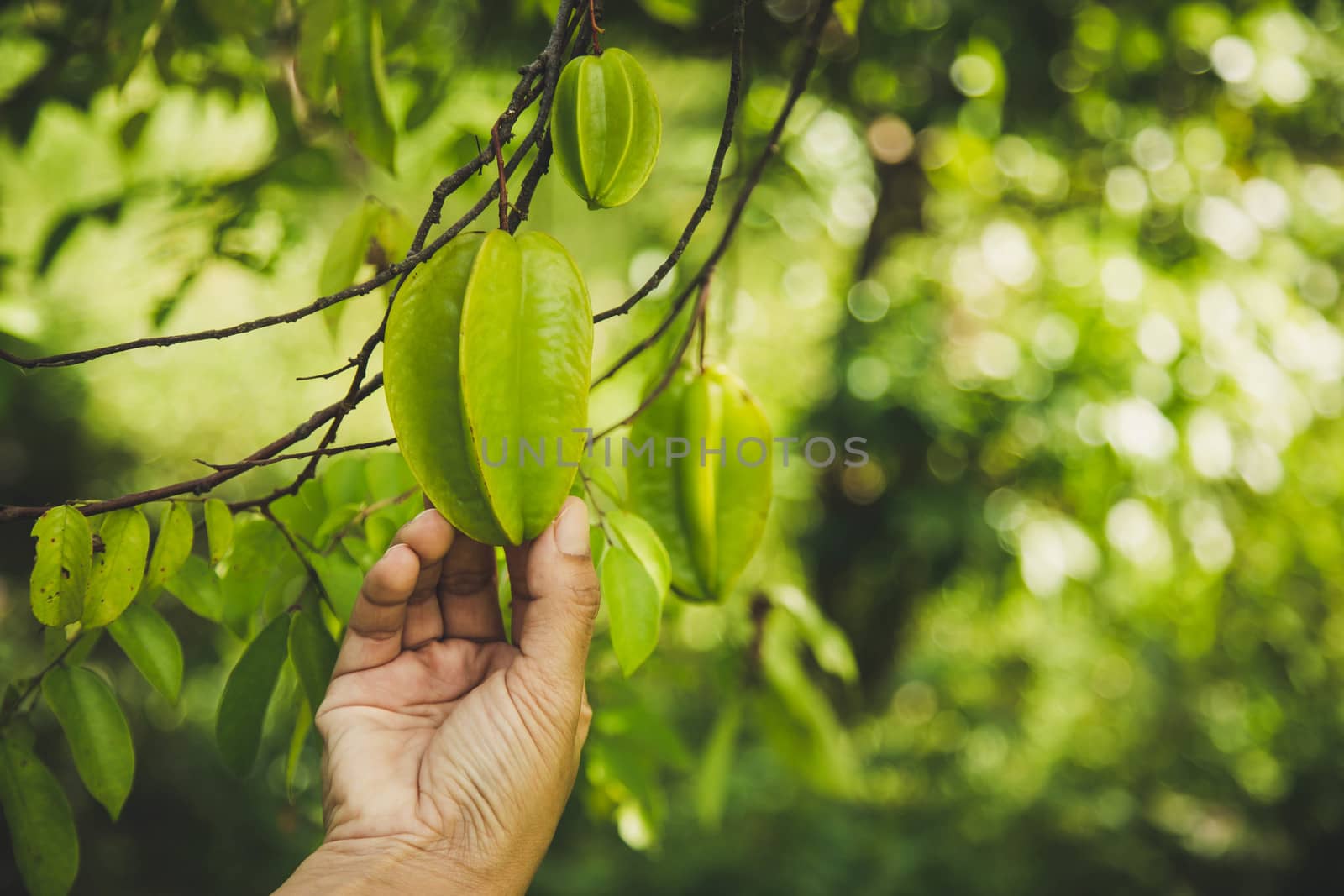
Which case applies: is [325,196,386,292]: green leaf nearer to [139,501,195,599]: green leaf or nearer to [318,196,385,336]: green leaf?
[318,196,385,336]: green leaf

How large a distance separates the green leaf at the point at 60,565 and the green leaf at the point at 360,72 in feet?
1.71

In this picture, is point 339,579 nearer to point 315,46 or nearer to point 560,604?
point 560,604

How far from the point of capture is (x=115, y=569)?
73 cm

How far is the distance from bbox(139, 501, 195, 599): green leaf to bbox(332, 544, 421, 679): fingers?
0.52ft

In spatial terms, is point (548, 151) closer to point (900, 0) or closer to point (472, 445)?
point (472, 445)

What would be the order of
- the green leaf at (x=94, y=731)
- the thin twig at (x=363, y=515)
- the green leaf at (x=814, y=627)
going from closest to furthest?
the green leaf at (x=94, y=731) → the thin twig at (x=363, y=515) → the green leaf at (x=814, y=627)

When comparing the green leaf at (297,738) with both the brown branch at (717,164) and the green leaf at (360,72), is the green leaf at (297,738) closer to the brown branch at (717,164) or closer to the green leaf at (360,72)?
the brown branch at (717,164)

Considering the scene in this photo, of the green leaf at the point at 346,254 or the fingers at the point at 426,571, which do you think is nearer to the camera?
the fingers at the point at 426,571

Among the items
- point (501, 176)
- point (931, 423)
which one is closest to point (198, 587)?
point (501, 176)

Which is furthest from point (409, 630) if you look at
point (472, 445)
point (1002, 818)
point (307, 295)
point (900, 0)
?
point (307, 295)

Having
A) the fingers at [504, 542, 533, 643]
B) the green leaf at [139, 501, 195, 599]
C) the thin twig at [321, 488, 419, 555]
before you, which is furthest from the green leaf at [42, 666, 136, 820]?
the fingers at [504, 542, 533, 643]

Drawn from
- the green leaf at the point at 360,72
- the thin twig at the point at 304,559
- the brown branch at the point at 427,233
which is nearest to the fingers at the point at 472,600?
the thin twig at the point at 304,559

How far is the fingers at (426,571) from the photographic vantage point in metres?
0.83

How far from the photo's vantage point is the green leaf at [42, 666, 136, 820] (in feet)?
2.52
